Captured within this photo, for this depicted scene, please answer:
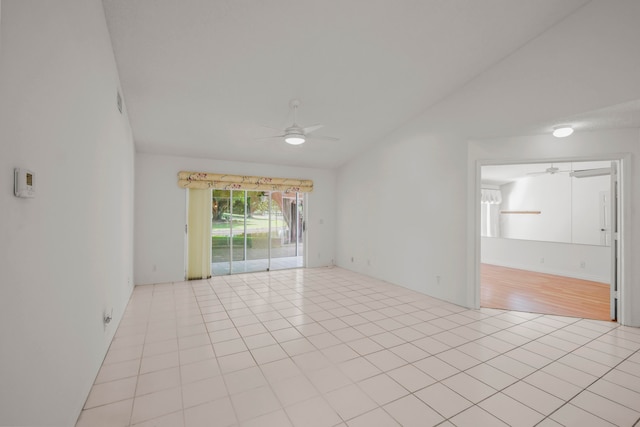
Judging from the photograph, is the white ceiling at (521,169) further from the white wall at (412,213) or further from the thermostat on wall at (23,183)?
the thermostat on wall at (23,183)

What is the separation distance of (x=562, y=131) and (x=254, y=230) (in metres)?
6.09

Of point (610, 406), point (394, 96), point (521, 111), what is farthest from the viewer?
point (394, 96)

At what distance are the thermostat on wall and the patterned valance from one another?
4.77 metres

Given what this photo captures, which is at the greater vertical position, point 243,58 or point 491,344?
point 243,58

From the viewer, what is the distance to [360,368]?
8.64ft

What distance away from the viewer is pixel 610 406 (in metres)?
2.16

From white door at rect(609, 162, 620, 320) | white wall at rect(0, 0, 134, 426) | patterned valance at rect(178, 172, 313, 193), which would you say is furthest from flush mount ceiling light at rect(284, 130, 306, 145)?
white door at rect(609, 162, 620, 320)

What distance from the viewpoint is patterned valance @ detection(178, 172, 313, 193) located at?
5.82 meters

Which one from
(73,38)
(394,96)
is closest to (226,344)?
(73,38)

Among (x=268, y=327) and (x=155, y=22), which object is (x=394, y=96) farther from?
(x=268, y=327)

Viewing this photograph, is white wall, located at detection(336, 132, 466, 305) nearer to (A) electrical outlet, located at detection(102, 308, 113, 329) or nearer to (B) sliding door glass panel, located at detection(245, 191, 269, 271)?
(B) sliding door glass panel, located at detection(245, 191, 269, 271)

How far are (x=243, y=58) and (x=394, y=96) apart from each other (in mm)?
2374

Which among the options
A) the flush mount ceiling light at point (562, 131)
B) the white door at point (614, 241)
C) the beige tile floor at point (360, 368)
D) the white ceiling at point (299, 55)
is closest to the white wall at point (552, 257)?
the white door at point (614, 241)

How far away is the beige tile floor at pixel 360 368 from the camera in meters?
2.05
